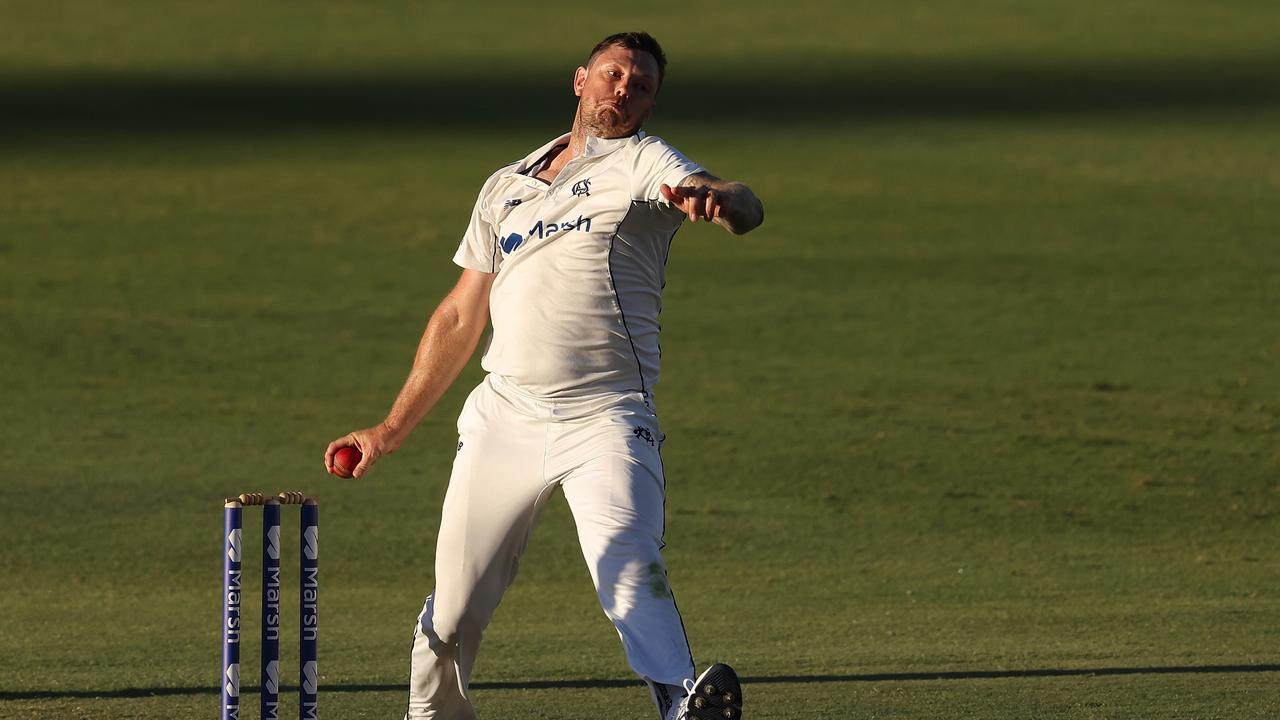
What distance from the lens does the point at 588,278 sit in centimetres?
577

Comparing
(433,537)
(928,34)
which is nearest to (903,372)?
(433,537)

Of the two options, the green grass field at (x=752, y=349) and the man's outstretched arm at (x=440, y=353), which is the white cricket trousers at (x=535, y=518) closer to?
the man's outstretched arm at (x=440, y=353)

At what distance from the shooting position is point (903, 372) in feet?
51.7

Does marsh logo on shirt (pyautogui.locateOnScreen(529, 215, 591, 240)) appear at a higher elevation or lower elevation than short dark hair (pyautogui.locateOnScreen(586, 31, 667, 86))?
lower

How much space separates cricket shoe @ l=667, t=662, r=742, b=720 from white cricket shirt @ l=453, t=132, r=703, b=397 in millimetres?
933

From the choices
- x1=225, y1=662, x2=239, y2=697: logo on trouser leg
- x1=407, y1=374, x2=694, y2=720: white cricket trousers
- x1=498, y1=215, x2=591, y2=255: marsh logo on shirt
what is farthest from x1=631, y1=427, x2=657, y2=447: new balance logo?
x1=225, y1=662, x2=239, y2=697: logo on trouser leg

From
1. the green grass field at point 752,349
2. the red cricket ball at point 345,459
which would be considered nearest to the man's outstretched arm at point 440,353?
the red cricket ball at point 345,459

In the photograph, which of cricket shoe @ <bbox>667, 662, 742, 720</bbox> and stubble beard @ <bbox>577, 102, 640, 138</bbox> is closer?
cricket shoe @ <bbox>667, 662, 742, 720</bbox>

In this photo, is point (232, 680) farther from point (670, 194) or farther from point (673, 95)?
point (673, 95)

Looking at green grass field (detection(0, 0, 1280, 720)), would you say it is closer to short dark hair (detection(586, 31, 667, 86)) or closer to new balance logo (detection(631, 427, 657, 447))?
new balance logo (detection(631, 427, 657, 447))

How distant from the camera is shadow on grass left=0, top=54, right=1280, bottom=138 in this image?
2675 cm

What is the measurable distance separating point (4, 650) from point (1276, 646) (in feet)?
17.0

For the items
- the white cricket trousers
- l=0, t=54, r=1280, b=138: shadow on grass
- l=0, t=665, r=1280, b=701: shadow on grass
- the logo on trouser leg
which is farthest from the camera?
l=0, t=54, r=1280, b=138: shadow on grass

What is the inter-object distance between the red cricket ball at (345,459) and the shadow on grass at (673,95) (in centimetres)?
1997
